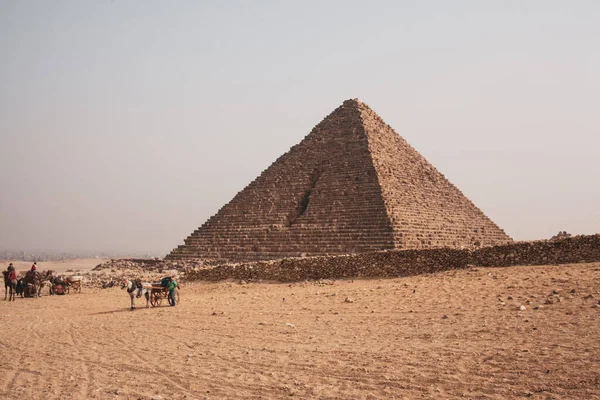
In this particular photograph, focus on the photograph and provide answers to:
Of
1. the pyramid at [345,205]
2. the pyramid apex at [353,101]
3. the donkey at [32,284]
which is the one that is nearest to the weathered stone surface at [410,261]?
the donkey at [32,284]

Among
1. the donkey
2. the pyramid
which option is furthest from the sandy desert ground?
the pyramid

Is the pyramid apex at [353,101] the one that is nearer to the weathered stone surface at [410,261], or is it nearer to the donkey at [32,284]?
the weathered stone surface at [410,261]

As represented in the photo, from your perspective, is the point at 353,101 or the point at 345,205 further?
the point at 353,101

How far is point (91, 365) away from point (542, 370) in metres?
5.00

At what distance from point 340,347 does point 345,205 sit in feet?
70.5

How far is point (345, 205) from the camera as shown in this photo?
27844mm

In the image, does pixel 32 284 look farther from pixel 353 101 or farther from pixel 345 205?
pixel 353 101

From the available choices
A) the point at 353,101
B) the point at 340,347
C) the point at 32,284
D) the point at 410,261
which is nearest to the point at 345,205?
the point at 353,101

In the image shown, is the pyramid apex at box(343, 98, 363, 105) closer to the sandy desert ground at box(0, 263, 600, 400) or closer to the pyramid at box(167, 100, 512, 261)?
the pyramid at box(167, 100, 512, 261)

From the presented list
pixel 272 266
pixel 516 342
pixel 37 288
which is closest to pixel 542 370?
pixel 516 342

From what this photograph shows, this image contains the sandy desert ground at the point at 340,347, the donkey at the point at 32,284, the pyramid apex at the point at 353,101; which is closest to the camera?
the sandy desert ground at the point at 340,347

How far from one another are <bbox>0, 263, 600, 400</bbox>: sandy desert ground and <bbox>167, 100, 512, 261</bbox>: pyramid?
45.9 feet

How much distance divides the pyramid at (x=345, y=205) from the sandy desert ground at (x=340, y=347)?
A: 1398cm

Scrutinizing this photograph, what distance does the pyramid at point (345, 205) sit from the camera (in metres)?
25.6
